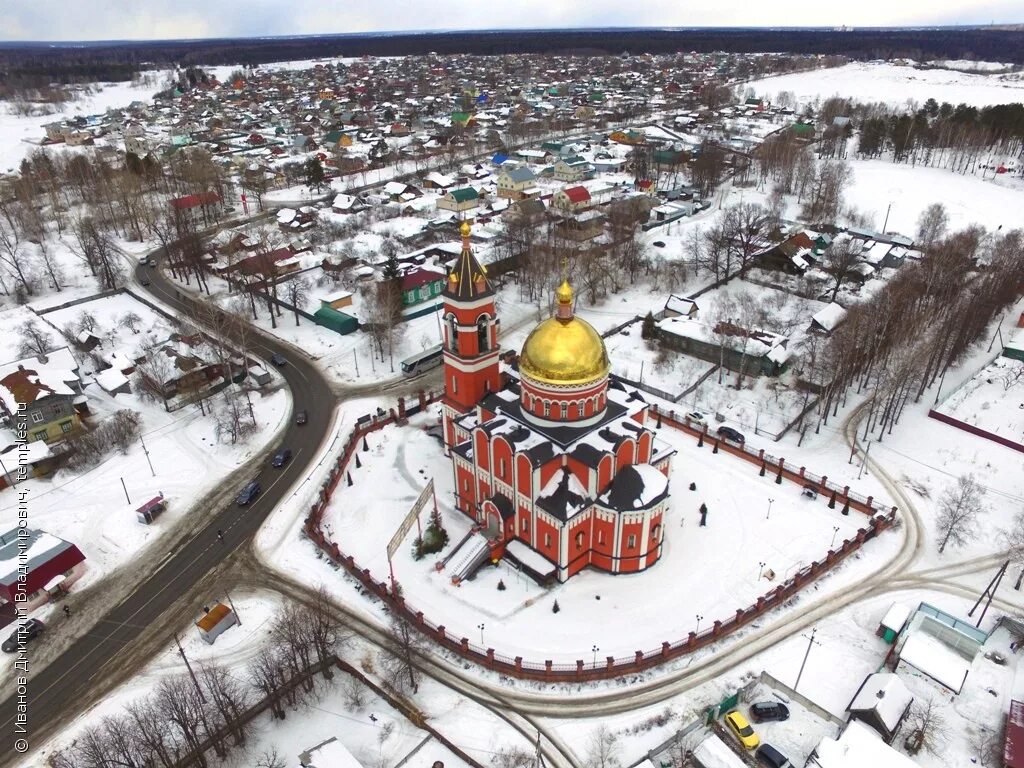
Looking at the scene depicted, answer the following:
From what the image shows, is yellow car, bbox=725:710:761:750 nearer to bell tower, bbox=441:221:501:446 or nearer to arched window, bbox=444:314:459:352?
bell tower, bbox=441:221:501:446

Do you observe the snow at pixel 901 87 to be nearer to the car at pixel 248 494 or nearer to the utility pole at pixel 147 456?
the car at pixel 248 494

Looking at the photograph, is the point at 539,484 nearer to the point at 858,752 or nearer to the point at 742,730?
the point at 742,730

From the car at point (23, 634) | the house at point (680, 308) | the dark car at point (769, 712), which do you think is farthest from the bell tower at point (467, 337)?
the house at point (680, 308)

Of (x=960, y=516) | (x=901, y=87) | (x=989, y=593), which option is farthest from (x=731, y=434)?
(x=901, y=87)

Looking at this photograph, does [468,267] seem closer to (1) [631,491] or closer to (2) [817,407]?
(1) [631,491]

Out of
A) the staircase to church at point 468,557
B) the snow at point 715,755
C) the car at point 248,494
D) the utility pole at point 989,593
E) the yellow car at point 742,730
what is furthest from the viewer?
the car at point 248,494

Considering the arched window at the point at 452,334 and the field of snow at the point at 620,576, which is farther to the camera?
the arched window at the point at 452,334
